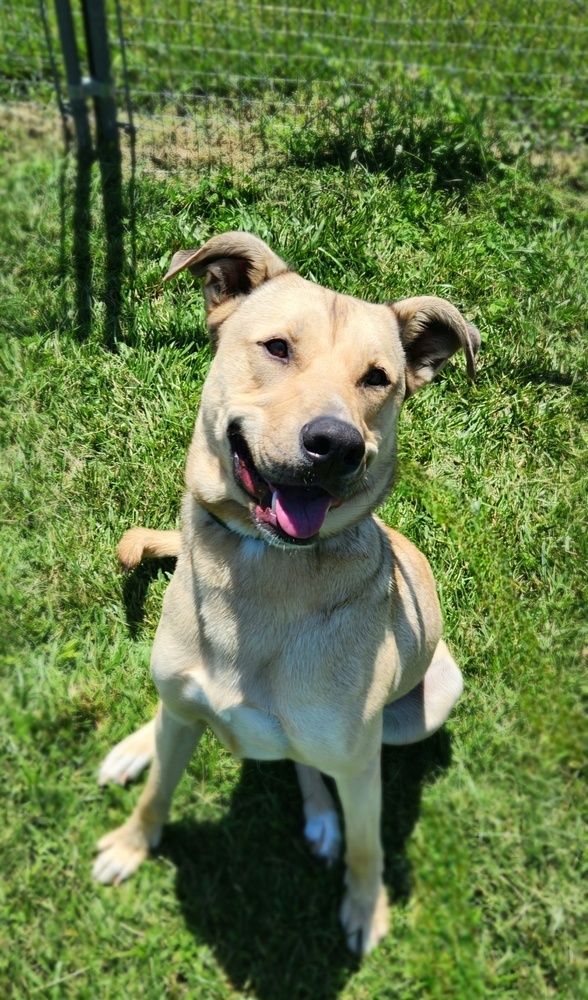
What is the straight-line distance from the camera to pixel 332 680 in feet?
9.86

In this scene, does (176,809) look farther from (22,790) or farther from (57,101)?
(57,101)

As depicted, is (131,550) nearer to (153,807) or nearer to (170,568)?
(170,568)

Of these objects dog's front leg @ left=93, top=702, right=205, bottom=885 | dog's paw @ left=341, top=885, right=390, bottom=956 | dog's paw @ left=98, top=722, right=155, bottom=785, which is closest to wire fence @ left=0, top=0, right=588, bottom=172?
dog's paw @ left=98, top=722, right=155, bottom=785

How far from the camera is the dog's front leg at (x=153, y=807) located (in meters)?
3.59

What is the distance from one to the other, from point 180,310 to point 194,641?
2808 millimetres

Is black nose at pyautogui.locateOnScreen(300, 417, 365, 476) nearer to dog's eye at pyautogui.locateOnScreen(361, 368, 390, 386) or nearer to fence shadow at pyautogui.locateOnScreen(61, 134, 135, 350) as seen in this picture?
dog's eye at pyautogui.locateOnScreen(361, 368, 390, 386)

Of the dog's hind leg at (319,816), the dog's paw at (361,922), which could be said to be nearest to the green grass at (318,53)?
the dog's hind leg at (319,816)

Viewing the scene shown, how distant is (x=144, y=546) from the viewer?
410 cm

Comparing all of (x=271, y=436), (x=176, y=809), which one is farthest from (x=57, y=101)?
(x=176, y=809)

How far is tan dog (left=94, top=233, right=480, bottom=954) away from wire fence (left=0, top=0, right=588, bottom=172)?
10.2 ft

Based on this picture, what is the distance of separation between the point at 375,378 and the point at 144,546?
162cm

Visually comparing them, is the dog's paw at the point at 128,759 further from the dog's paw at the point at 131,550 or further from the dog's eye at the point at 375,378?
the dog's eye at the point at 375,378

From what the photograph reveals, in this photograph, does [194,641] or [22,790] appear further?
[22,790]

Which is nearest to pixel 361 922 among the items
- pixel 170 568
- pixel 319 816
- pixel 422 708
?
pixel 319 816
